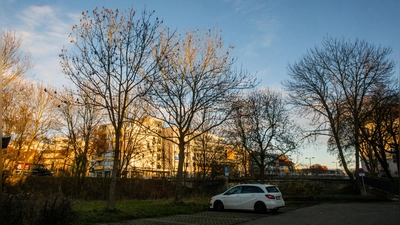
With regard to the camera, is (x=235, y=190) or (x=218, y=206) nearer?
(x=235, y=190)

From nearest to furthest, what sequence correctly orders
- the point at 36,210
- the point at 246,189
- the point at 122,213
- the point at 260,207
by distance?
the point at 36,210, the point at 122,213, the point at 260,207, the point at 246,189

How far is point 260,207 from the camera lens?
58.0 ft

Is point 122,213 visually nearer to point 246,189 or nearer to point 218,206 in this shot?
point 218,206

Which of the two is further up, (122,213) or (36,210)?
(36,210)

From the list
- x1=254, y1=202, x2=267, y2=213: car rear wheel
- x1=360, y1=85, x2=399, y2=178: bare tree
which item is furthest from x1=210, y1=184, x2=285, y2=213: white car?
x1=360, y1=85, x2=399, y2=178: bare tree

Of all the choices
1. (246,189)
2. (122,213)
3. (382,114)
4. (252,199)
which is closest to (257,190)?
(252,199)

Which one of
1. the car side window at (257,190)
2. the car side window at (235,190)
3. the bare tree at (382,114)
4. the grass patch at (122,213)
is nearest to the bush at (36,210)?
the grass patch at (122,213)

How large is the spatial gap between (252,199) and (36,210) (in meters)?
12.0

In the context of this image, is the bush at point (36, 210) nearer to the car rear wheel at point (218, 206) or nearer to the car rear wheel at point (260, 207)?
the car rear wheel at point (260, 207)

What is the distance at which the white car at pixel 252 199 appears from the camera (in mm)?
17594

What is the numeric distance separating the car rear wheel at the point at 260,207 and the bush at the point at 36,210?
36.0 ft

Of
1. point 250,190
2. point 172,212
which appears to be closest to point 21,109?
point 172,212

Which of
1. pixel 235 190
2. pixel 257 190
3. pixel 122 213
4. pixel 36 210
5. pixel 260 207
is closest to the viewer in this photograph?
pixel 36 210

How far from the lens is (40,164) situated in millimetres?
36031
